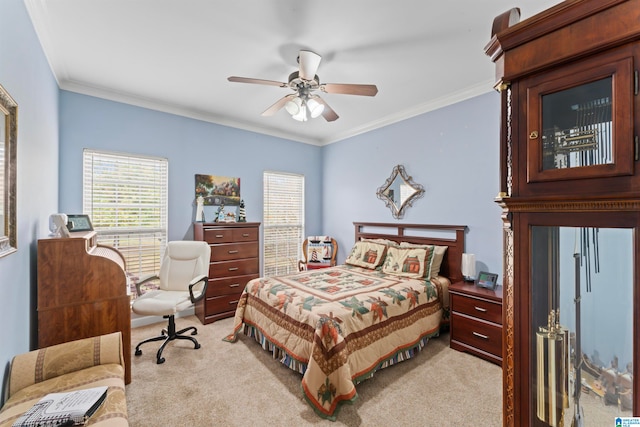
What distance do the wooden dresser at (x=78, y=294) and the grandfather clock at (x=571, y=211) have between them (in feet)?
8.98

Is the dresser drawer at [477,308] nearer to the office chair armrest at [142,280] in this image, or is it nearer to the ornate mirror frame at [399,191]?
the ornate mirror frame at [399,191]

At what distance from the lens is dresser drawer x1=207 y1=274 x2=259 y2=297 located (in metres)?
3.72

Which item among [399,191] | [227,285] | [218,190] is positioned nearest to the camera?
[227,285]

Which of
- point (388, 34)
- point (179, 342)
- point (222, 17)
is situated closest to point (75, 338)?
point (179, 342)

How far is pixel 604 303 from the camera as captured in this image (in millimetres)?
945

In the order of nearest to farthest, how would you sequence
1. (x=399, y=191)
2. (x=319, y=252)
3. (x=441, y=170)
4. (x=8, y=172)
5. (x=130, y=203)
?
(x=8, y=172) → (x=130, y=203) → (x=441, y=170) → (x=399, y=191) → (x=319, y=252)

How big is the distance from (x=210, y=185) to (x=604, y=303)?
14.0ft

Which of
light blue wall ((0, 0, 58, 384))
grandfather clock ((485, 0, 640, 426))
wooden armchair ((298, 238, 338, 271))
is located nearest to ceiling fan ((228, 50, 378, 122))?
light blue wall ((0, 0, 58, 384))

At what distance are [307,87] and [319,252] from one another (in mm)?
2999

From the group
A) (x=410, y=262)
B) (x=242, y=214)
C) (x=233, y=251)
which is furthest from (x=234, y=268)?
(x=410, y=262)

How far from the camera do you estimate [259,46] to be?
2.42 m

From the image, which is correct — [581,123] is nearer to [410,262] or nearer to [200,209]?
[410,262]

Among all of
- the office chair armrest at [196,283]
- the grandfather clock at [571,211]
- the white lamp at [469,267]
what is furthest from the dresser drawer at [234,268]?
the grandfather clock at [571,211]

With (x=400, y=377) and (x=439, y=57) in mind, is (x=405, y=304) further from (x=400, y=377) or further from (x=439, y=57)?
(x=439, y=57)
